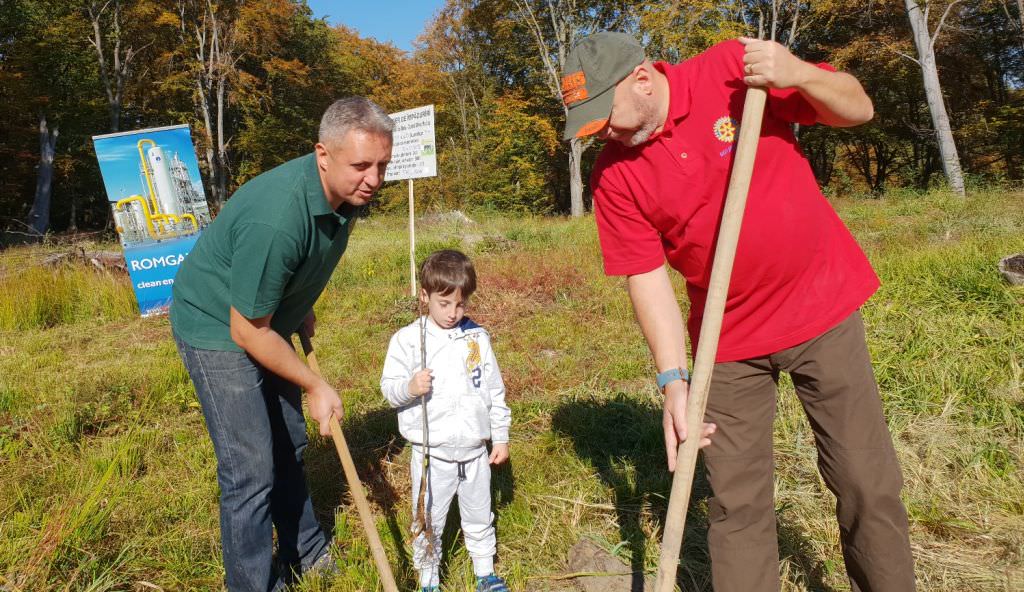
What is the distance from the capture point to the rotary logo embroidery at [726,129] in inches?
77.0

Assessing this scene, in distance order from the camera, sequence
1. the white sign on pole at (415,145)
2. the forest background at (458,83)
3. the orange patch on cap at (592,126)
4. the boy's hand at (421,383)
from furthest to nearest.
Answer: the forest background at (458,83), the white sign on pole at (415,145), the boy's hand at (421,383), the orange patch on cap at (592,126)

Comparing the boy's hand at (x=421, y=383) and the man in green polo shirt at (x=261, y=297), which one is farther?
the boy's hand at (x=421, y=383)

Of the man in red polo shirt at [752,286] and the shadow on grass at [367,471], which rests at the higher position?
the man in red polo shirt at [752,286]

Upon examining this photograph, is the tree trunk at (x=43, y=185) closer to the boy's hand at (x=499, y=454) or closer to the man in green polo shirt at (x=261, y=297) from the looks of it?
the man in green polo shirt at (x=261, y=297)

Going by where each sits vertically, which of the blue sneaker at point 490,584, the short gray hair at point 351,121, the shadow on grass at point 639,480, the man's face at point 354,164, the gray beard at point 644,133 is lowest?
the blue sneaker at point 490,584

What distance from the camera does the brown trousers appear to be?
6.52 feet

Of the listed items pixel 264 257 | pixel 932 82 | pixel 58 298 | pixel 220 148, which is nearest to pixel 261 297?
pixel 264 257

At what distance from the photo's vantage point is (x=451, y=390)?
278 centimetres

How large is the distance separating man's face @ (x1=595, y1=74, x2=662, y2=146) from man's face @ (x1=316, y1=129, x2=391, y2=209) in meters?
0.75

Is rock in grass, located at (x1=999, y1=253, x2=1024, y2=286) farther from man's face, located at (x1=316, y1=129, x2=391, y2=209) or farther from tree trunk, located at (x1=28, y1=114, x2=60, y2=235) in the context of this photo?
tree trunk, located at (x1=28, y1=114, x2=60, y2=235)

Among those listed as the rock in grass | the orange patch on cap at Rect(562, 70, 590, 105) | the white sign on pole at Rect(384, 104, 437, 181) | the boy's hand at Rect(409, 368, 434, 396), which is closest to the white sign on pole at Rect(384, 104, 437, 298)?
the white sign on pole at Rect(384, 104, 437, 181)

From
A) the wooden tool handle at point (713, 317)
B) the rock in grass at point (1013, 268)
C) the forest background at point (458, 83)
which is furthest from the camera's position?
the forest background at point (458, 83)

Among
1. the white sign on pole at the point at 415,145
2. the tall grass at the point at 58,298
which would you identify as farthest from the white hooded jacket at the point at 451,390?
the tall grass at the point at 58,298

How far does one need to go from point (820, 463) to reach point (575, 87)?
1.48 m
